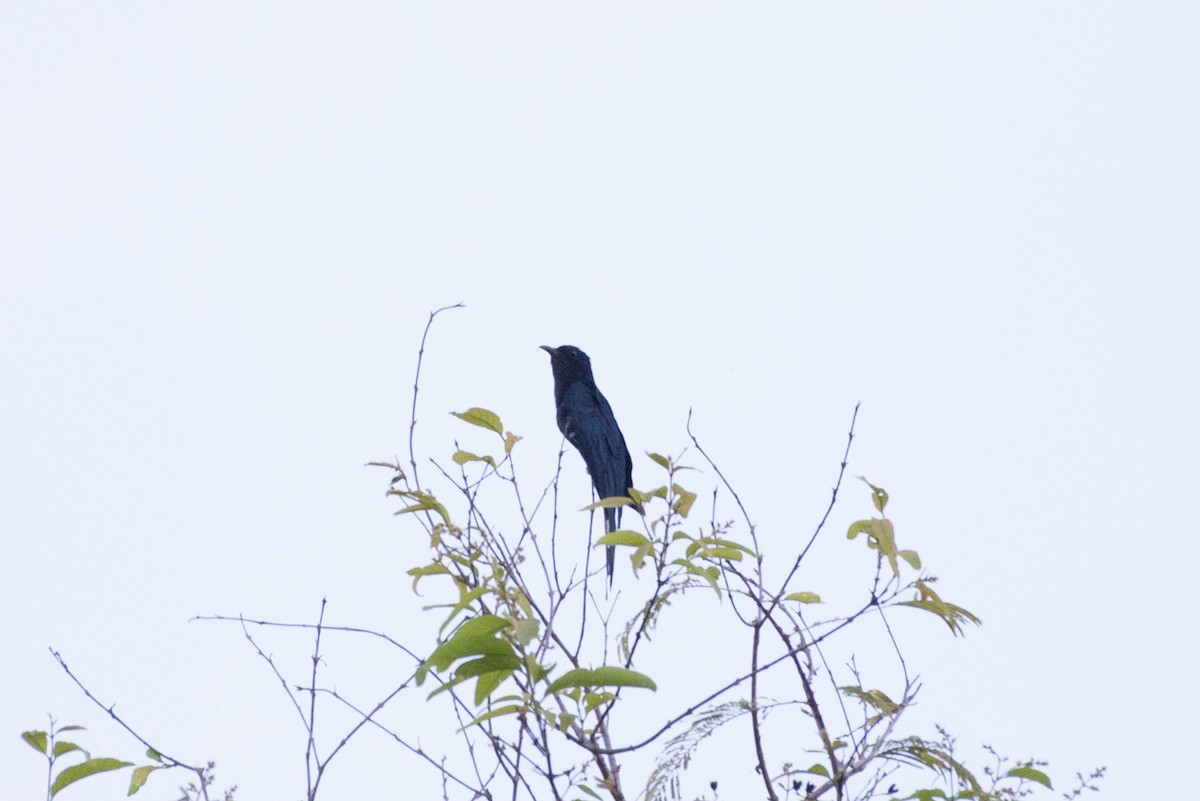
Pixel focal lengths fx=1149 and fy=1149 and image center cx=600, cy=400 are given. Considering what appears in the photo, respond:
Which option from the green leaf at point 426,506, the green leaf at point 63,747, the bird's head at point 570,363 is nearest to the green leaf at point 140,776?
the green leaf at point 63,747

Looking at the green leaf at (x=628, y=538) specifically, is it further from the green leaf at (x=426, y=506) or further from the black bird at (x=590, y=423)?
the black bird at (x=590, y=423)

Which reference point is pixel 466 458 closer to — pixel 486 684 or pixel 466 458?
pixel 466 458

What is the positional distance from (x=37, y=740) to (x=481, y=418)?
3.80 feet

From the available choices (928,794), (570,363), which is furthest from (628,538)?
(570,363)

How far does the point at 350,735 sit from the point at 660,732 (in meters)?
0.95

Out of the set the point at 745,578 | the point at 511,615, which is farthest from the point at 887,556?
the point at 511,615

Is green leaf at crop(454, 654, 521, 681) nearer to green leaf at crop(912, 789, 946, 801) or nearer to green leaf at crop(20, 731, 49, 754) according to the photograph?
green leaf at crop(912, 789, 946, 801)

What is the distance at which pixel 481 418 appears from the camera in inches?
109

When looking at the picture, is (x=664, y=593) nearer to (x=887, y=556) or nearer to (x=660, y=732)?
(x=660, y=732)

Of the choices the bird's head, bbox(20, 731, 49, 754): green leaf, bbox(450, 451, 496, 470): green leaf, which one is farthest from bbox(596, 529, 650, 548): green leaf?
the bird's head

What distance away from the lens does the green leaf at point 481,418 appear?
109 inches

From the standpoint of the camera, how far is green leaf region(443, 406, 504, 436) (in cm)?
276

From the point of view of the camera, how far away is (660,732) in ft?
7.64

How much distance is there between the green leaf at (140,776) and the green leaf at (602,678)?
108 cm
